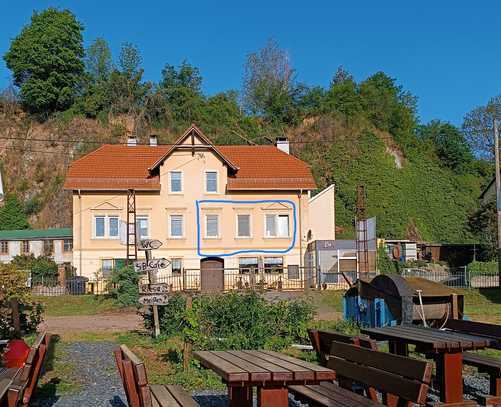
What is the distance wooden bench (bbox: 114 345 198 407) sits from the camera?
577 cm

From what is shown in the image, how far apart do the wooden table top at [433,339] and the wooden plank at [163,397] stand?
2.87 metres

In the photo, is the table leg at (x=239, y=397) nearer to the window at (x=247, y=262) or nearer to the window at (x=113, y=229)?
the window at (x=247, y=262)

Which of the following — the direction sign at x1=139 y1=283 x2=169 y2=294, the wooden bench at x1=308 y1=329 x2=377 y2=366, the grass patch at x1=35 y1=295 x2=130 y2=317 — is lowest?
the grass patch at x1=35 y1=295 x2=130 y2=317

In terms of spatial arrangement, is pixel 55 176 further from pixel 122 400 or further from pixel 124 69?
pixel 122 400

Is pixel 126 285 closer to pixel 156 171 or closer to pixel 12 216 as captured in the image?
pixel 156 171

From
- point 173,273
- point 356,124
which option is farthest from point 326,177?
point 173,273

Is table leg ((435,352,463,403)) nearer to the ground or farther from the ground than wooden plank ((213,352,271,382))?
nearer to the ground

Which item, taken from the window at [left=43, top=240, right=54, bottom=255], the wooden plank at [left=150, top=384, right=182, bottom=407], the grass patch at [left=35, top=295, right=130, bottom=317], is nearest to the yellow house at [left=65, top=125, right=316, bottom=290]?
the grass patch at [left=35, top=295, right=130, bottom=317]

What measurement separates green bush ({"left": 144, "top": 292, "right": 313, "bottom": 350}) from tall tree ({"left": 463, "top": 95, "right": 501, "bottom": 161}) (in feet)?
219

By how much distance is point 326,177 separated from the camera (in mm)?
63281

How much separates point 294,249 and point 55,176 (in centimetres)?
3081

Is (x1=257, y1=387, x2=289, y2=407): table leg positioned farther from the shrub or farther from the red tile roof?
the red tile roof

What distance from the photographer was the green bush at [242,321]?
12.3m

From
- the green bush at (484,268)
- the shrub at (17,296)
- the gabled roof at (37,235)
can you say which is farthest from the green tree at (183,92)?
the shrub at (17,296)
